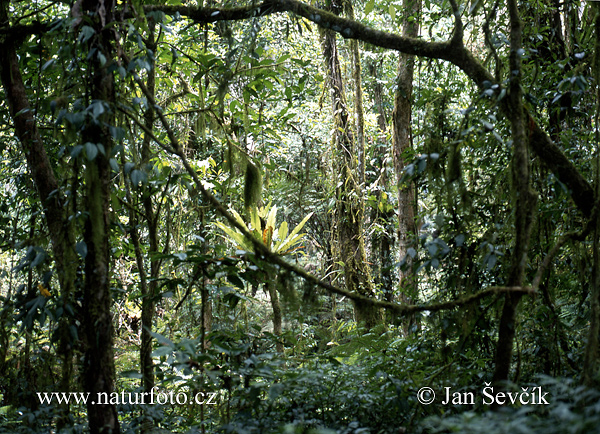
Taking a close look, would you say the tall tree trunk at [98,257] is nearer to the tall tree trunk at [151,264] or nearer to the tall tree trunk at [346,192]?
the tall tree trunk at [151,264]

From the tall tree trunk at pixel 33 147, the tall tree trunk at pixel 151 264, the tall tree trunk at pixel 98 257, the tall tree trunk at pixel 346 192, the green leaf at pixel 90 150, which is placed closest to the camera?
the green leaf at pixel 90 150

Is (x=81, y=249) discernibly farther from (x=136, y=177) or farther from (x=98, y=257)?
(x=136, y=177)

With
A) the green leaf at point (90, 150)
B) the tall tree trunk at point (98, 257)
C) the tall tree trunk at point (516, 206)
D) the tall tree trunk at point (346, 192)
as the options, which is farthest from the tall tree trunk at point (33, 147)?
the tall tree trunk at point (346, 192)

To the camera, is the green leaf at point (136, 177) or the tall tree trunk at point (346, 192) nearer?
the green leaf at point (136, 177)

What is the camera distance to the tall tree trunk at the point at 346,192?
507 centimetres

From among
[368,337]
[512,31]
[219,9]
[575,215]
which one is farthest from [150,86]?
[575,215]

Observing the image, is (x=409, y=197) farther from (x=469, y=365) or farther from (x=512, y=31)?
(x=512, y=31)

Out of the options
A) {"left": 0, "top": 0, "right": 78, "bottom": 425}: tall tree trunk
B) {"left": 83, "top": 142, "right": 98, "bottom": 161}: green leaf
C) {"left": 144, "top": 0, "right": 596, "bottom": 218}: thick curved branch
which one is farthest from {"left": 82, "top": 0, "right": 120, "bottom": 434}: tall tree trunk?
{"left": 144, "top": 0, "right": 596, "bottom": 218}: thick curved branch

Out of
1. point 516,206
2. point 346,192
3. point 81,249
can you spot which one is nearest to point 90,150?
point 81,249

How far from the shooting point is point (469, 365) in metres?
2.67

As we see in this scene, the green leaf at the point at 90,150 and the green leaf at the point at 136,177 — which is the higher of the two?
the green leaf at the point at 90,150

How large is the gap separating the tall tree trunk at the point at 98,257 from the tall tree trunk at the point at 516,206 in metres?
1.66

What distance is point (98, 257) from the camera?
184 centimetres

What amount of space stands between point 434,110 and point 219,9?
5.02 ft
